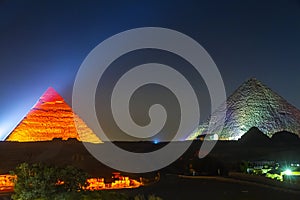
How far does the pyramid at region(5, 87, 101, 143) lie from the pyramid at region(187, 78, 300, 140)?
614 inches

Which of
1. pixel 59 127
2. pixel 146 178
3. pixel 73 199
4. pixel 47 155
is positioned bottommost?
pixel 73 199

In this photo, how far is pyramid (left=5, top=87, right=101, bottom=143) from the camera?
172 feet

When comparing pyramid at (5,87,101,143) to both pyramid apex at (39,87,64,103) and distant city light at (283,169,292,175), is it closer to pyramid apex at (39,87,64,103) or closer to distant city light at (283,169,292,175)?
pyramid apex at (39,87,64,103)

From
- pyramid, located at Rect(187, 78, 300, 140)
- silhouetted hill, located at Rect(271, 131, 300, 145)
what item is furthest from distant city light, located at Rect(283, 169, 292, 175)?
pyramid, located at Rect(187, 78, 300, 140)

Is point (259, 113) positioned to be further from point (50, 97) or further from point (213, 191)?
point (213, 191)

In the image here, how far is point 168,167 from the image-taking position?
3162 centimetres

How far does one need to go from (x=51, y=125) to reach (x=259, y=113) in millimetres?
22952

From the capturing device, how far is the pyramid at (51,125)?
172 feet

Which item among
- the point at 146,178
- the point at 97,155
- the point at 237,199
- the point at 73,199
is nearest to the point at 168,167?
the point at 146,178

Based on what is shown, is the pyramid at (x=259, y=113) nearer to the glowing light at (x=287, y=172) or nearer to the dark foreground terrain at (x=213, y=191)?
the glowing light at (x=287, y=172)

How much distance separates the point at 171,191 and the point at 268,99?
3658 centimetres

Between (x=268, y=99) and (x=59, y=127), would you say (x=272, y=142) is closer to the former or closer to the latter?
(x=268, y=99)

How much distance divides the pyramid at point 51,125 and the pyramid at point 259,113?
1560 cm

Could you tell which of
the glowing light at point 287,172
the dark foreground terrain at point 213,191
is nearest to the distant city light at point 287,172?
the glowing light at point 287,172
